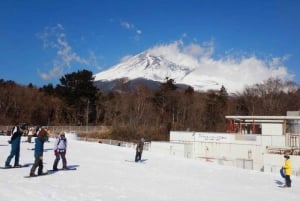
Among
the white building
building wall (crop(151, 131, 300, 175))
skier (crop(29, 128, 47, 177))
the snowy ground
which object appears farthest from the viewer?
building wall (crop(151, 131, 300, 175))

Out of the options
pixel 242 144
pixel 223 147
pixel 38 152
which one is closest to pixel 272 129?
pixel 242 144

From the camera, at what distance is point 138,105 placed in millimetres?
75250

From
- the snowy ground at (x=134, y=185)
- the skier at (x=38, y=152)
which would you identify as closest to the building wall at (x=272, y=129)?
the snowy ground at (x=134, y=185)

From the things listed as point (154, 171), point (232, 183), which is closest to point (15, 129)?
point (154, 171)

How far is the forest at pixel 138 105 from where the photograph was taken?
7112 cm

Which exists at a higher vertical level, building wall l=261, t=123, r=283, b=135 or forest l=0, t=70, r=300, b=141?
forest l=0, t=70, r=300, b=141

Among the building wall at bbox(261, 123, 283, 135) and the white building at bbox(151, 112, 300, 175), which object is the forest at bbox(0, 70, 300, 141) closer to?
the white building at bbox(151, 112, 300, 175)

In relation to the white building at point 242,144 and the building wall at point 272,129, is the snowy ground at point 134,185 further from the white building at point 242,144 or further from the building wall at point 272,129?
Answer: the building wall at point 272,129

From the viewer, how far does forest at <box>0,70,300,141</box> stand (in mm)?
71125

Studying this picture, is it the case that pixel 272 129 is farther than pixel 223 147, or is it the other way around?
pixel 223 147

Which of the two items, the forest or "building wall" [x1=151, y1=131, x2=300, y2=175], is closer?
"building wall" [x1=151, y1=131, x2=300, y2=175]

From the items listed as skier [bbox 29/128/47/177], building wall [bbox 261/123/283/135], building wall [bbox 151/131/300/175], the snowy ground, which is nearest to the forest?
building wall [bbox 151/131/300/175]

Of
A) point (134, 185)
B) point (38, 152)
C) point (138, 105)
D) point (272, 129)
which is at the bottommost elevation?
point (134, 185)

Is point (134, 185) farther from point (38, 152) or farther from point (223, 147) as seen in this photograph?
point (223, 147)
